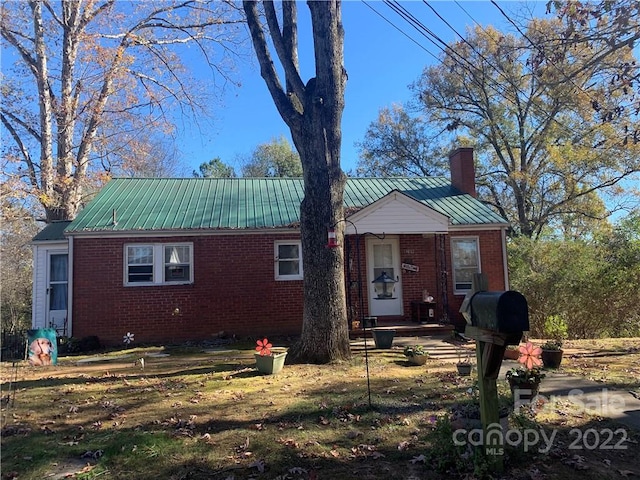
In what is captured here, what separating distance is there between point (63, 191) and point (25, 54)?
5619 millimetres

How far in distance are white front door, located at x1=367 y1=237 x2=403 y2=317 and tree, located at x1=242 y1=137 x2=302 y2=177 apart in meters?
20.8

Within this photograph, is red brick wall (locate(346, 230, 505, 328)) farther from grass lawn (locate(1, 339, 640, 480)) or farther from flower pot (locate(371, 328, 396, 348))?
grass lawn (locate(1, 339, 640, 480))

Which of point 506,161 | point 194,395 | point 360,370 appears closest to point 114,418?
point 194,395

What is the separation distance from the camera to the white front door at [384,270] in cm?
1307

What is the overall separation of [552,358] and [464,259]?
20.0ft

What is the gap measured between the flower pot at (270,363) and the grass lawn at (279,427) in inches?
6.4

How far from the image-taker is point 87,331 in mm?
11906

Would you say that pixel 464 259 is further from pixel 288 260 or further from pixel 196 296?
pixel 196 296

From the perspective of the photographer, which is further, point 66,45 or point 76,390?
point 66,45

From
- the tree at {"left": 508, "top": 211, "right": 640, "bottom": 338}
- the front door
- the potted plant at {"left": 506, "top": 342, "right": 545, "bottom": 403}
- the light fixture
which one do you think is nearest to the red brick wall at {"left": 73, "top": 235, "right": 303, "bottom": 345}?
the front door

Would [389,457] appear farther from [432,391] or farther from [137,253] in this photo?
[137,253]

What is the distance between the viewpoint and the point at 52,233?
511 inches

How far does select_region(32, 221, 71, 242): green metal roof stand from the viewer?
12.6 m

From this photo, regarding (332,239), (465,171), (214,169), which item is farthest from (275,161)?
(332,239)
